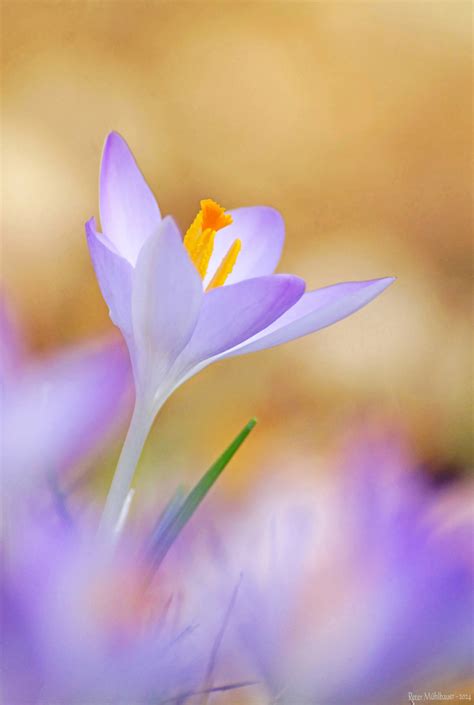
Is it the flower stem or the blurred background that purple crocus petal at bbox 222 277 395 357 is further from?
the blurred background

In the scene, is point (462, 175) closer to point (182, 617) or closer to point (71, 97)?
point (71, 97)

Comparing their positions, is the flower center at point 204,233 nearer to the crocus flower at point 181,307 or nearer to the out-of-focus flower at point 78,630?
the crocus flower at point 181,307

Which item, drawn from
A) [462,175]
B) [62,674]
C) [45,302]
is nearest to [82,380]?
[62,674]

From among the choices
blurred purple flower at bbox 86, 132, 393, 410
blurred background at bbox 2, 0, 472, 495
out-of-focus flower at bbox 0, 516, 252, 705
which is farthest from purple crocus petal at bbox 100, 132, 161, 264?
blurred background at bbox 2, 0, 472, 495

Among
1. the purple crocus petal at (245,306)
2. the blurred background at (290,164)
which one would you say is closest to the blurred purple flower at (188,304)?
the purple crocus petal at (245,306)

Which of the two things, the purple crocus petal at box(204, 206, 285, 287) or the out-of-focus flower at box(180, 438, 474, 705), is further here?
the purple crocus petal at box(204, 206, 285, 287)

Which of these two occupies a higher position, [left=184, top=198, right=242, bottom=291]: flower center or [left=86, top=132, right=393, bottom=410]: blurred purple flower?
[left=184, top=198, right=242, bottom=291]: flower center

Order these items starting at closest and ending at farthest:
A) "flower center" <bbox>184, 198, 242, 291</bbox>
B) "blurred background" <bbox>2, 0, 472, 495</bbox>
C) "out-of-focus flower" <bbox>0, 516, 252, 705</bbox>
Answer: "out-of-focus flower" <bbox>0, 516, 252, 705</bbox>
"flower center" <bbox>184, 198, 242, 291</bbox>
"blurred background" <bbox>2, 0, 472, 495</bbox>

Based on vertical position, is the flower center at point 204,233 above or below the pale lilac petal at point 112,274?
above
